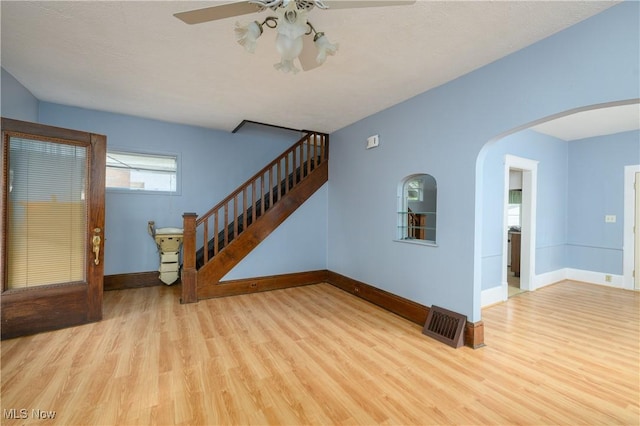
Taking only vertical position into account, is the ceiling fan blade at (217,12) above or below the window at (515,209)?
above

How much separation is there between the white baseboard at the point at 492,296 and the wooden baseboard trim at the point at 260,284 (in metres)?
2.62

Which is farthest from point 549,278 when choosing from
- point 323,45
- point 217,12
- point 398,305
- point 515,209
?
point 217,12

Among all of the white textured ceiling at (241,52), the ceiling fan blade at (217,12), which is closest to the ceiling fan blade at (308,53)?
the white textured ceiling at (241,52)

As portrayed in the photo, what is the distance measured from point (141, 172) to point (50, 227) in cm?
191

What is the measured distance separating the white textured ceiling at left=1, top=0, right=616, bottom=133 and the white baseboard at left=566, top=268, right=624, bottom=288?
5088mm

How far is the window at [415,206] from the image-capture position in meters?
3.57

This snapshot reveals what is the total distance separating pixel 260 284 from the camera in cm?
455

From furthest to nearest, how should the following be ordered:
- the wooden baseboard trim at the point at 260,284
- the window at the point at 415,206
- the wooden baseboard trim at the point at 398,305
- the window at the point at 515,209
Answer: the window at the point at 515,209 < the wooden baseboard trim at the point at 260,284 < the window at the point at 415,206 < the wooden baseboard trim at the point at 398,305

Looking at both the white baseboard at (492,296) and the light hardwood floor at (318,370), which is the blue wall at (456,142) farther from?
the white baseboard at (492,296)

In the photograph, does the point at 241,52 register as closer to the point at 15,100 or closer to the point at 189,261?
the point at 189,261

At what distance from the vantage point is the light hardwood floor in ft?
5.89

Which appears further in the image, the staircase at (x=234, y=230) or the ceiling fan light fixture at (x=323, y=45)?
the staircase at (x=234, y=230)

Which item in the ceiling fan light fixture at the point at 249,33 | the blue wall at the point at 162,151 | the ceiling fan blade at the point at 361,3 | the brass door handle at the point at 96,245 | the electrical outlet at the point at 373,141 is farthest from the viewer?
the blue wall at the point at 162,151

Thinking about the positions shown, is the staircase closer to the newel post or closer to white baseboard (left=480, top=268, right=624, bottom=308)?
the newel post
